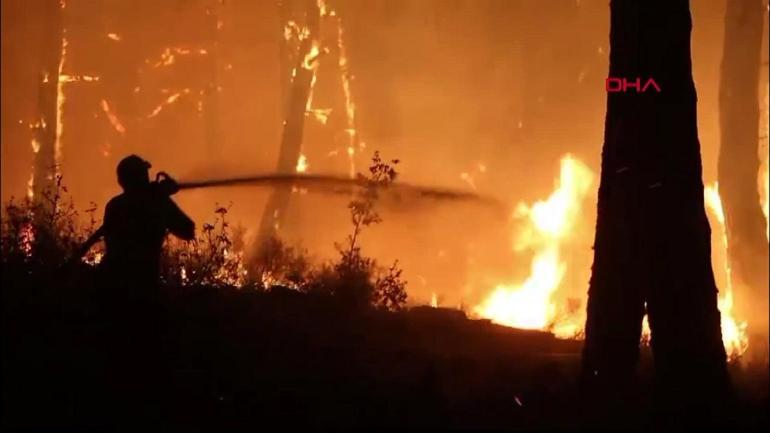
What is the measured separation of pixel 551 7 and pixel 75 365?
13509mm

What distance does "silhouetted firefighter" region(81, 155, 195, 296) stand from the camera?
468 centimetres

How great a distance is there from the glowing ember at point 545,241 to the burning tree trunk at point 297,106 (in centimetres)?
512

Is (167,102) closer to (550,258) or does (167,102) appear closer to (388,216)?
(388,216)

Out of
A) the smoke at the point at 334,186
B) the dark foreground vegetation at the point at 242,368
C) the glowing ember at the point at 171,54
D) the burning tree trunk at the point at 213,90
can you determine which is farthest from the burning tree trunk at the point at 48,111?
the dark foreground vegetation at the point at 242,368

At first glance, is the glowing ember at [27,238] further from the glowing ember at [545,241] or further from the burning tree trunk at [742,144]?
the burning tree trunk at [742,144]

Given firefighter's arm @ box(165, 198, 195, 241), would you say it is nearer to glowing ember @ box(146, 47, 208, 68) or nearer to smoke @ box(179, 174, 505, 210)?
smoke @ box(179, 174, 505, 210)

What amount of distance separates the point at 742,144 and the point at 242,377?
24.8 feet

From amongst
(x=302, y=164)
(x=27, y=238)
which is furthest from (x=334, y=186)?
(x=27, y=238)

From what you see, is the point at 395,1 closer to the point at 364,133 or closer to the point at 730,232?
the point at 364,133

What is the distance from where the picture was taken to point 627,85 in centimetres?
528

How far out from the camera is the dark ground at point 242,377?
4727mm

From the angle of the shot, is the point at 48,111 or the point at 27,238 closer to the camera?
the point at 27,238

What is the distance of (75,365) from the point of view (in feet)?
16.8

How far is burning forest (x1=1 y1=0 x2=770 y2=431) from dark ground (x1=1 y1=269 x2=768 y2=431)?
0.9 inches
